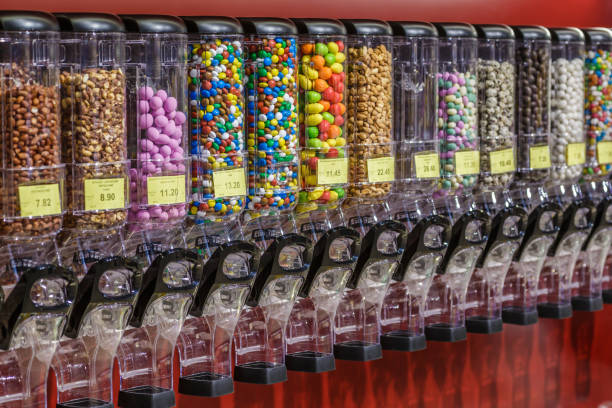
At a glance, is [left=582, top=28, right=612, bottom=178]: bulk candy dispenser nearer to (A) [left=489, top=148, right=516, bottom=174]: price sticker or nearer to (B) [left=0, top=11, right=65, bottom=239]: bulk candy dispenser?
(A) [left=489, top=148, right=516, bottom=174]: price sticker

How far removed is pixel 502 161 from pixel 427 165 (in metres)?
0.32

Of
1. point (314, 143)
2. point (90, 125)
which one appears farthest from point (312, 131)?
point (90, 125)

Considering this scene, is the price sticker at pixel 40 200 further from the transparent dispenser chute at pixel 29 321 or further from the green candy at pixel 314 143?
the green candy at pixel 314 143

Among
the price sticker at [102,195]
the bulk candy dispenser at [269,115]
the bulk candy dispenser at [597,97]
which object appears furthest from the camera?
the bulk candy dispenser at [597,97]

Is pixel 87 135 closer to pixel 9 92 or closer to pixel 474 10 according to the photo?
pixel 9 92

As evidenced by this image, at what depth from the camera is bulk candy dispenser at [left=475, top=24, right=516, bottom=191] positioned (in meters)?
3.06

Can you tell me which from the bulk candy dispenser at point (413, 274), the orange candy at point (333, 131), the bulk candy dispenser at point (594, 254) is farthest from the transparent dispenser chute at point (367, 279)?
the bulk candy dispenser at point (594, 254)

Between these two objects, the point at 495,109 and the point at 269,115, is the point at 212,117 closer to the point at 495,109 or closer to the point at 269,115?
the point at 269,115

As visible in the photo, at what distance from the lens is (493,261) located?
3.03m

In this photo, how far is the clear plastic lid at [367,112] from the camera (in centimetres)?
271

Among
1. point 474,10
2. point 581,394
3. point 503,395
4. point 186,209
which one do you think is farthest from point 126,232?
point 581,394

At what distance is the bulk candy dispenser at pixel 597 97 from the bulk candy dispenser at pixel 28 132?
196 centimetres

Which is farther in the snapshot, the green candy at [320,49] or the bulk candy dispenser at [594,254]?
the bulk candy dispenser at [594,254]

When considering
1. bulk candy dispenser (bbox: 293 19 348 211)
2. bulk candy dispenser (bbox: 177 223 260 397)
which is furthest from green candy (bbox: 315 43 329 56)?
bulk candy dispenser (bbox: 177 223 260 397)
